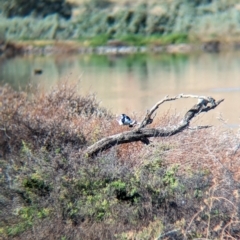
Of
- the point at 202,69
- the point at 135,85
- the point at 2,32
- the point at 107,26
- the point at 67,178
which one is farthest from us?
the point at 107,26

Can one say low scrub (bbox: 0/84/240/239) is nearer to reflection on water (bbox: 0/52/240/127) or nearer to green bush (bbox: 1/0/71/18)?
reflection on water (bbox: 0/52/240/127)

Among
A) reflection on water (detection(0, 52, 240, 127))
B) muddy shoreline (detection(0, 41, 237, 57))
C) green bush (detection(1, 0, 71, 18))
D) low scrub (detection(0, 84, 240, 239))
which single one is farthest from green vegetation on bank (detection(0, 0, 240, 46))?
low scrub (detection(0, 84, 240, 239))

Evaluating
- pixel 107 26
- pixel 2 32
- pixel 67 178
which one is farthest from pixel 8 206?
pixel 107 26

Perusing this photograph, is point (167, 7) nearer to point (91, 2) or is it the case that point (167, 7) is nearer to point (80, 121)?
point (91, 2)

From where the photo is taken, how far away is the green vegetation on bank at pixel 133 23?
4694 cm

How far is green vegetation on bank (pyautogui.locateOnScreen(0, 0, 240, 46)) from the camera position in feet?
154

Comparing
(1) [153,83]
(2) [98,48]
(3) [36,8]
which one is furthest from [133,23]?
(1) [153,83]

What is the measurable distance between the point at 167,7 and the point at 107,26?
4316 millimetres

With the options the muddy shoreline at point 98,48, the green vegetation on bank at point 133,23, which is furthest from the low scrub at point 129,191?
the green vegetation on bank at point 133,23

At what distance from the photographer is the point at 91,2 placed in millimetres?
53469

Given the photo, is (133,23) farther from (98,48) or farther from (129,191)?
(129,191)

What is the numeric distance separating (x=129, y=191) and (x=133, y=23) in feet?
148

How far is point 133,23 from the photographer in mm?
50656

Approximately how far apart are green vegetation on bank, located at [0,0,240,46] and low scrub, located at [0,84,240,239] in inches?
1527
